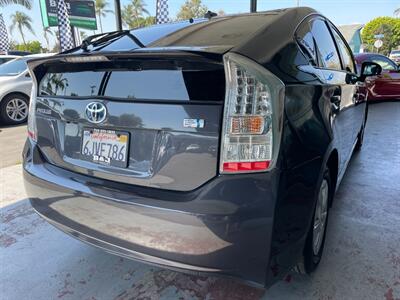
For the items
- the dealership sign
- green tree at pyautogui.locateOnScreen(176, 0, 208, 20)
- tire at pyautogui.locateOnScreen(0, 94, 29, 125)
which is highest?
green tree at pyautogui.locateOnScreen(176, 0, 208, 20)

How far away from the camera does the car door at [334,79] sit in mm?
2139

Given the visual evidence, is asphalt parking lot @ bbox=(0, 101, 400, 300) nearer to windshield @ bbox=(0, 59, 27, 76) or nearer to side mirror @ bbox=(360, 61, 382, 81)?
side mirror @ bbox=(360, 61, 382, 81)

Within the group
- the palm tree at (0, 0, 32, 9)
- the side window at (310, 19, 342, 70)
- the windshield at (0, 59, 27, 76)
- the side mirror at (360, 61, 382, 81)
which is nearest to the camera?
the side window at (310, 19, 342, 70)

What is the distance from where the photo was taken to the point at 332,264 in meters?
2.21

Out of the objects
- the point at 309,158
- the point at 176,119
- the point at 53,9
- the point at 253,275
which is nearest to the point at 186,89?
the point at 176,119

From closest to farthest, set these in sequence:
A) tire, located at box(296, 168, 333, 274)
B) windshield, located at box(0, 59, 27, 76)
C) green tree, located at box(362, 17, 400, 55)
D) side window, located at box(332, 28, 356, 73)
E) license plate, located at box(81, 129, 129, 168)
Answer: license plate, located at box(81, 129, 129, 168), tire, located at box(296, 168, 333, 274), side window, located at box(332, 28, 356, 73), windshield, located at box(0, 59, 27, 76), green tree, located at box(362, 17, 400, 55)

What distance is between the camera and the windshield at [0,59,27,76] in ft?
24.4

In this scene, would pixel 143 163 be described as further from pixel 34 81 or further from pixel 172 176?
pixel 34 81

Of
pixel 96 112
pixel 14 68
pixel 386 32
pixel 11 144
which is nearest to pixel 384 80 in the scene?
pixel 11 144

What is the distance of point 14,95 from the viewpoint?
716 centimetres

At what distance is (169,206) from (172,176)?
0.13 metres

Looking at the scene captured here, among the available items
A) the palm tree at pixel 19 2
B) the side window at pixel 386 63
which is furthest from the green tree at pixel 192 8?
the side window at pixel 386 63

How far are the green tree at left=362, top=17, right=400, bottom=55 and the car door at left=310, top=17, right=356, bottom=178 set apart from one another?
6644 cm

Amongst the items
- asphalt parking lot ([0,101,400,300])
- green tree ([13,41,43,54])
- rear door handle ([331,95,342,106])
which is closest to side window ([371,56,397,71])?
asphalt parking lot ([0,101,400,300])
